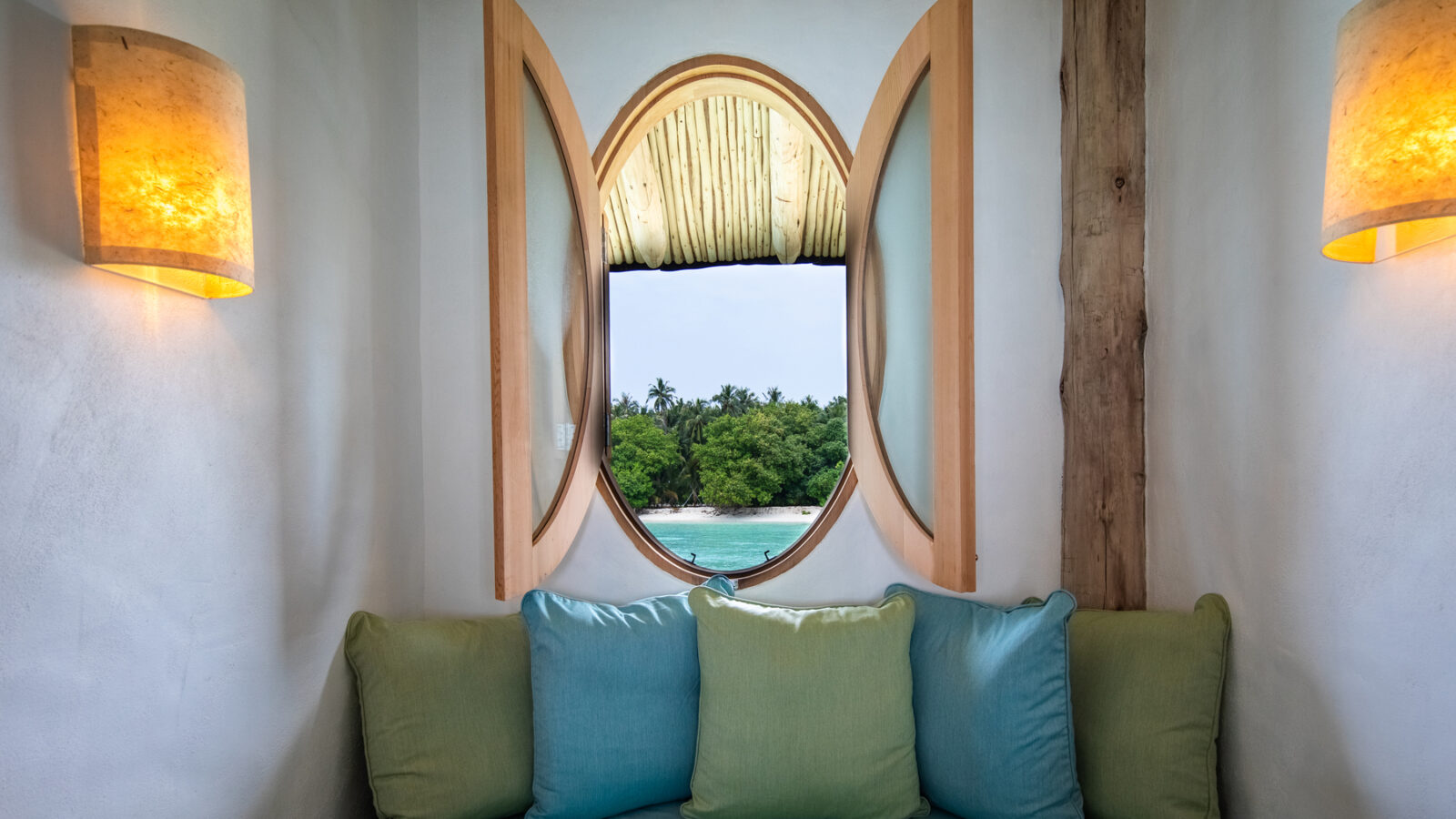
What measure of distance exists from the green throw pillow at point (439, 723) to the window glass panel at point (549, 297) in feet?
1.19

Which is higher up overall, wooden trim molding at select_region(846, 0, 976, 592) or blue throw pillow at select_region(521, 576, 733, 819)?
wooden trim molding at select_region(846, 0, 976, 592)

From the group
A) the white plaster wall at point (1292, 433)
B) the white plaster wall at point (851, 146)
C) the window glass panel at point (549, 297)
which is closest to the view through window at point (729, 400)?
the white plaster wall at point (851, 146)

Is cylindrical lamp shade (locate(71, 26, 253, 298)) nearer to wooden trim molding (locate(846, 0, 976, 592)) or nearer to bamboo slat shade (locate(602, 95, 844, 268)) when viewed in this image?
wooden trim molding (locate(846, 0, 976, 592))

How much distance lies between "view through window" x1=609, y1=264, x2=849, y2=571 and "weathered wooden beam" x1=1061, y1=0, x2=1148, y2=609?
8.28 ft

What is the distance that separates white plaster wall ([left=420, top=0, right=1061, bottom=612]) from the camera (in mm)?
1887

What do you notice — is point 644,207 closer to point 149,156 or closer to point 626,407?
point 626,407

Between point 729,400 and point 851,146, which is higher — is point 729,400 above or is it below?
→ below

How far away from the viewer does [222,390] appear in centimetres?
123

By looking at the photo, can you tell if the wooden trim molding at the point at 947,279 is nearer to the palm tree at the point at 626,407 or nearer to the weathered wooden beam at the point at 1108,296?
the weathered wooden beam at the point at 1108,296

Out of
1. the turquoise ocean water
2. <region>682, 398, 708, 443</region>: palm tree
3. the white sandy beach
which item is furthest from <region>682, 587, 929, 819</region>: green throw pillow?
<region>682, 398, 708, 443</region>: palm tree

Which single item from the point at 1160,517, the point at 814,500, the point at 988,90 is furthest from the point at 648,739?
the point at 814,500

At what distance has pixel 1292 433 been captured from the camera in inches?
52.5

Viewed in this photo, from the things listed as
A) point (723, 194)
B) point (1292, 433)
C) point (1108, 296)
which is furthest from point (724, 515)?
point (1292, 433)

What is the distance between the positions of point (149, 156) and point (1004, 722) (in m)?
1.77
